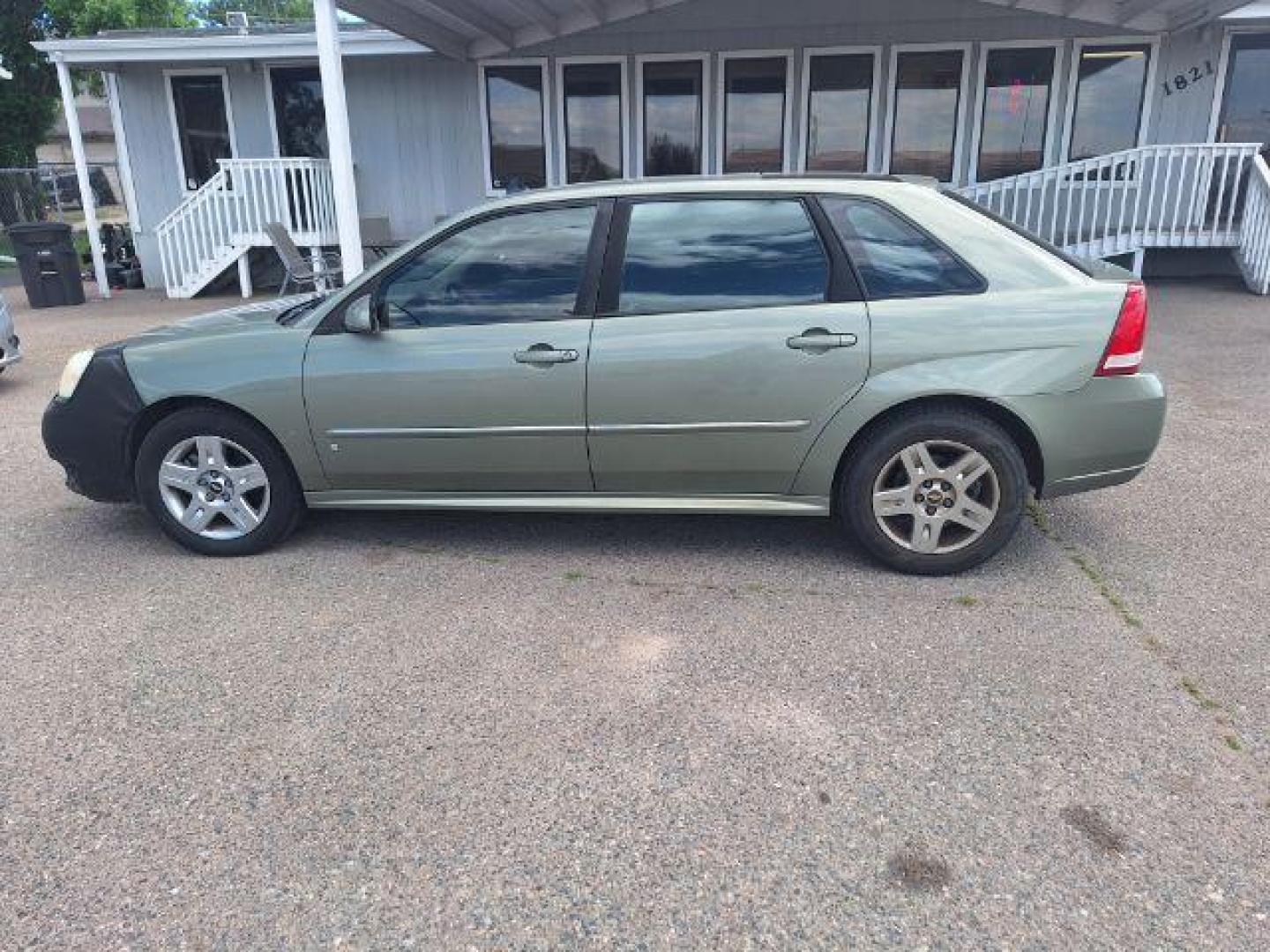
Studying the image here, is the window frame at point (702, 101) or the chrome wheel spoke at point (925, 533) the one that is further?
the window frame at point (702, 101)

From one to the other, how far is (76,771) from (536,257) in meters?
2.44

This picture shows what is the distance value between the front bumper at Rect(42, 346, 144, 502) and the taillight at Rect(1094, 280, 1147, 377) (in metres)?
4.02

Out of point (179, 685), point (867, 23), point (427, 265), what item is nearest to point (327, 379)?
point (427, 265)

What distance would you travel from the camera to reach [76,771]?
2650 mm

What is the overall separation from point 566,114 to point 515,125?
739 millimetres

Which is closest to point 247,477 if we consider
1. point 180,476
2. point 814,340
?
point 180,476

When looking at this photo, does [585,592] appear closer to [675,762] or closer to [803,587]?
[803,587]

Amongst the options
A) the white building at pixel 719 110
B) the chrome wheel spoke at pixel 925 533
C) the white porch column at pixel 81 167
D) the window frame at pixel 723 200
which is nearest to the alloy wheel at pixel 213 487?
the window frame at pixel 723 200

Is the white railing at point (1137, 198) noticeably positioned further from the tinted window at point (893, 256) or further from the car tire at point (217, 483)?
the car tire at point (217, 483)

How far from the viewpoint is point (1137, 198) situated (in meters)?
10.4

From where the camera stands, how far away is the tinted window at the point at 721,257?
3.69m

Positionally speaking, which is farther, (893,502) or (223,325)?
(223,325)

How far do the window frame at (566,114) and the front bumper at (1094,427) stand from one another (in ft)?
30.6

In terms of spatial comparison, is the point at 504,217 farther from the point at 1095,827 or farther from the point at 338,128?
the point at 338,128
